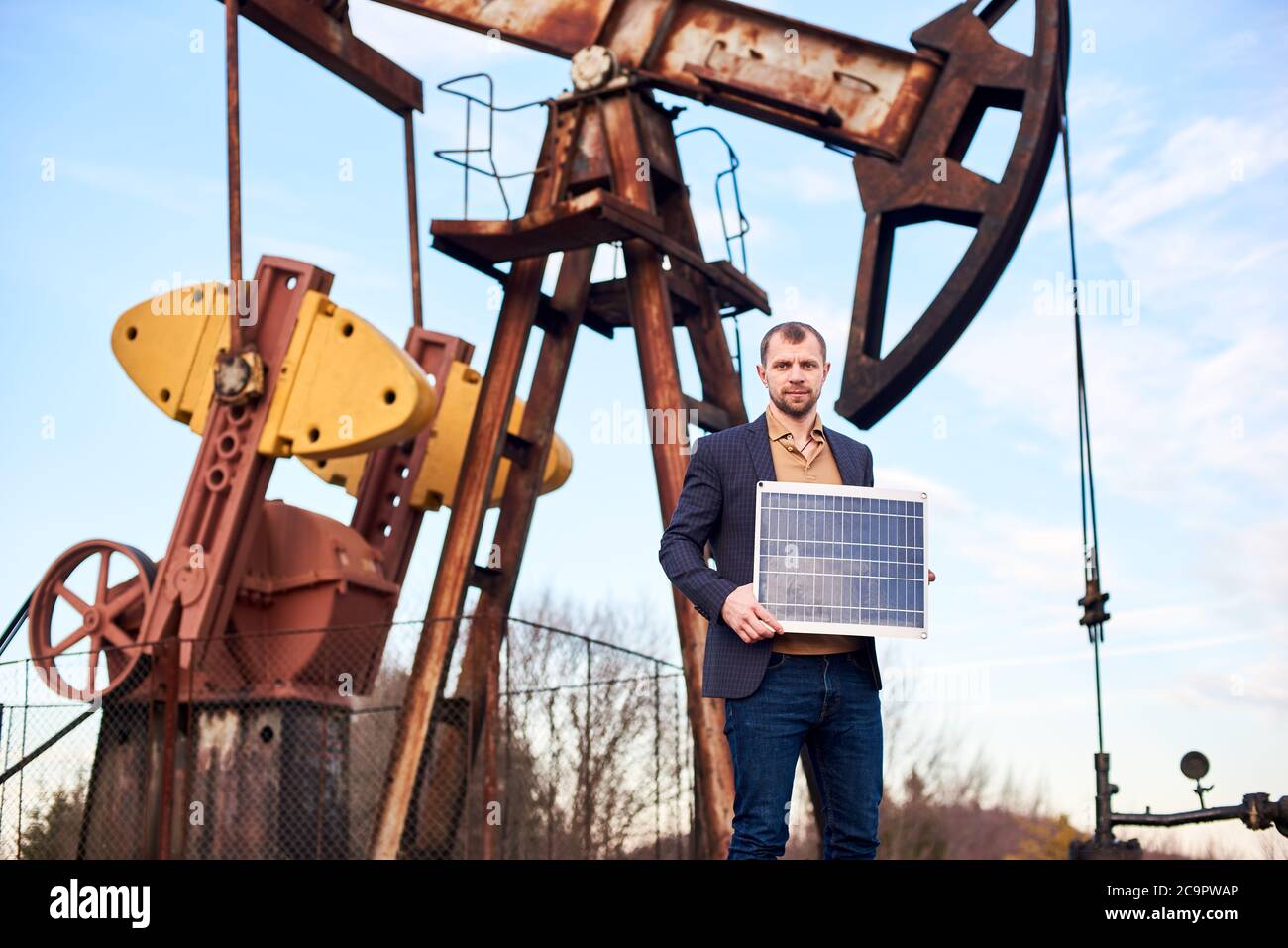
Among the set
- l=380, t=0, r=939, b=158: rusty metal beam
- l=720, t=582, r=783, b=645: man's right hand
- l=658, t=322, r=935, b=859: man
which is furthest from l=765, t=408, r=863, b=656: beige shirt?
l=380, t=0, r=939, b=158: rusty metal beam

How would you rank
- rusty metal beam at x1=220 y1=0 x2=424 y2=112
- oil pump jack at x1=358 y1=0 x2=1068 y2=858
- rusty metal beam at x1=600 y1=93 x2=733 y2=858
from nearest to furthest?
oil pump jack at x1=358 y1=0 x2=1068 y2=858
rusty metal beam at x1=600 y1=93 x2=733 y2=858
rusty metal beam at x1=220 y1=0 x2=424 y2=112

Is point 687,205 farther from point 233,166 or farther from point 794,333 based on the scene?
point 794,333

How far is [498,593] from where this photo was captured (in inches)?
383

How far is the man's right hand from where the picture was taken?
294 centimetres

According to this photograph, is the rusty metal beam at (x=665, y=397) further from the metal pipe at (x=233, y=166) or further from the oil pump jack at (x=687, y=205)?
the metal pipe at (x=233, y=166)

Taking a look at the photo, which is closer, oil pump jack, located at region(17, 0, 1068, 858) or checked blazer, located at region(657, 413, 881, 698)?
checked blazer, located at region(657, 413, 881, 698)

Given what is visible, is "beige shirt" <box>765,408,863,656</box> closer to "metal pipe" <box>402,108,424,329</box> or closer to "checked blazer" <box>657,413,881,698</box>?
"checked blazer" <box>657,413,881,698</box>

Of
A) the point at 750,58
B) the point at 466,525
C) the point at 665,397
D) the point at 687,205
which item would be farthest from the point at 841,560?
the point at 687,205

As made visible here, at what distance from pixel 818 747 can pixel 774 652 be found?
26cm

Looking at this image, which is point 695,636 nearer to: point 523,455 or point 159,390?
point 523,455

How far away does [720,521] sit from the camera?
10.7ft

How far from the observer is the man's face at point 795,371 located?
311 centimetres
